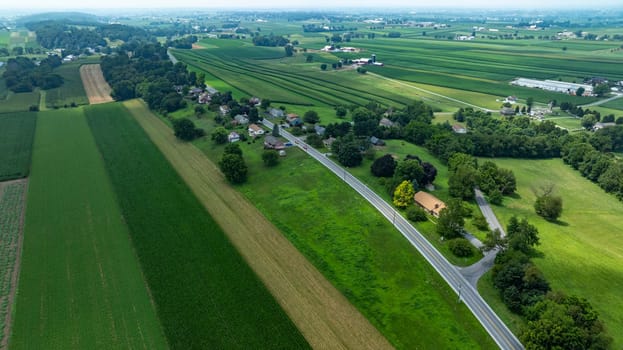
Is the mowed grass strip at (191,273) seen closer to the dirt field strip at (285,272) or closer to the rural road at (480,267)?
the dirt field strip at (285,272)

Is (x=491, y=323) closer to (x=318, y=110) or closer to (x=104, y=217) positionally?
(x=104, y=217)

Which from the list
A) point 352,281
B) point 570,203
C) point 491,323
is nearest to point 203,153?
point 352,281

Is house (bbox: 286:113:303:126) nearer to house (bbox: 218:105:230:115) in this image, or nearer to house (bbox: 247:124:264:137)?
house (bbox: 247:124:264:137)

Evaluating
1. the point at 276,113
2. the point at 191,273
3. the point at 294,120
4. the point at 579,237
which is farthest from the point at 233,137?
the point at 579,237

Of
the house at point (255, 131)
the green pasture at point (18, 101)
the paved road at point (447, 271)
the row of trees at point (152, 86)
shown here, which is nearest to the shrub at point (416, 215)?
the paved road at point (447, 271)

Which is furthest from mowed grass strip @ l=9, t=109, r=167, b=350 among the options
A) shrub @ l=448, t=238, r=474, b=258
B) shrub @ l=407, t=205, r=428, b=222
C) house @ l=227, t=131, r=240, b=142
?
shrub @ l=407, t=205, r=428, b=222

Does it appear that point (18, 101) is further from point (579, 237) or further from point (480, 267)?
point (579, 237)
